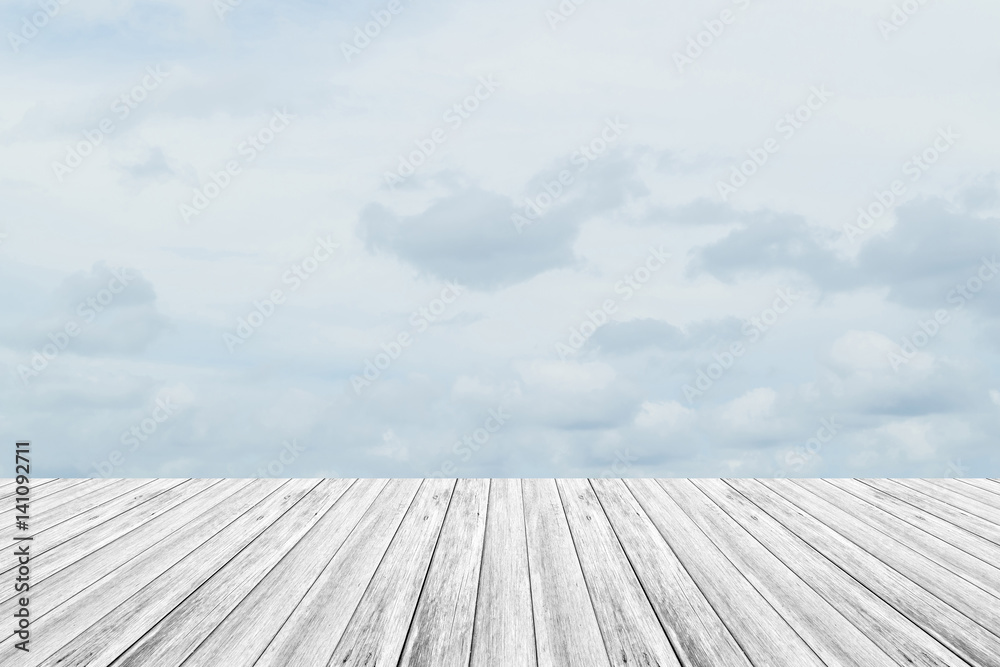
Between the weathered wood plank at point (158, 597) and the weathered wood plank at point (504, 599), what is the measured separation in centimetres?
83

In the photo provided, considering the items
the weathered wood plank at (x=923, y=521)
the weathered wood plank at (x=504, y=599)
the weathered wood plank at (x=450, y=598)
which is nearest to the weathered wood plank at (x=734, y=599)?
the weathered wood plank at (x=504, y=599)

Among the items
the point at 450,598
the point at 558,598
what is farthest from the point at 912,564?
the point at 450,598

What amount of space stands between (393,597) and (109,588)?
2.87ft

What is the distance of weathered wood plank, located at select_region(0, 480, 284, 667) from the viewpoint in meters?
1.74

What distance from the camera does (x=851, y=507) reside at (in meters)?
3.09

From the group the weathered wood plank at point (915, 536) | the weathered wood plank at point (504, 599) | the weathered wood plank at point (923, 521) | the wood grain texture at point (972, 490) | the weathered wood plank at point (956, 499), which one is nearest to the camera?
the weathered wood plank at point (504, 599)

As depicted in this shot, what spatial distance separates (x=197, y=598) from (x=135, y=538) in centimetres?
80

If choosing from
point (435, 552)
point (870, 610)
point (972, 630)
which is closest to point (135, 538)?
point (435, 552)

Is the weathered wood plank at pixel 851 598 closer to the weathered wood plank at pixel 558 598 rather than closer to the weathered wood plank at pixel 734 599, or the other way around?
the weathered wood plank at pixel 734 599

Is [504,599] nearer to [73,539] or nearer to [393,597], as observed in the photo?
[393,597]

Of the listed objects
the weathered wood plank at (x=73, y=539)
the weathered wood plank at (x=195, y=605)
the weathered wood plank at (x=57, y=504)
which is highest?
the weathered wood plank at (x=57, y=504)

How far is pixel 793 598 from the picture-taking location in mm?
1974

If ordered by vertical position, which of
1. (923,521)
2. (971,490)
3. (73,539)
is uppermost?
(971,490)

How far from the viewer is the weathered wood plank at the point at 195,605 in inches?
64.8
